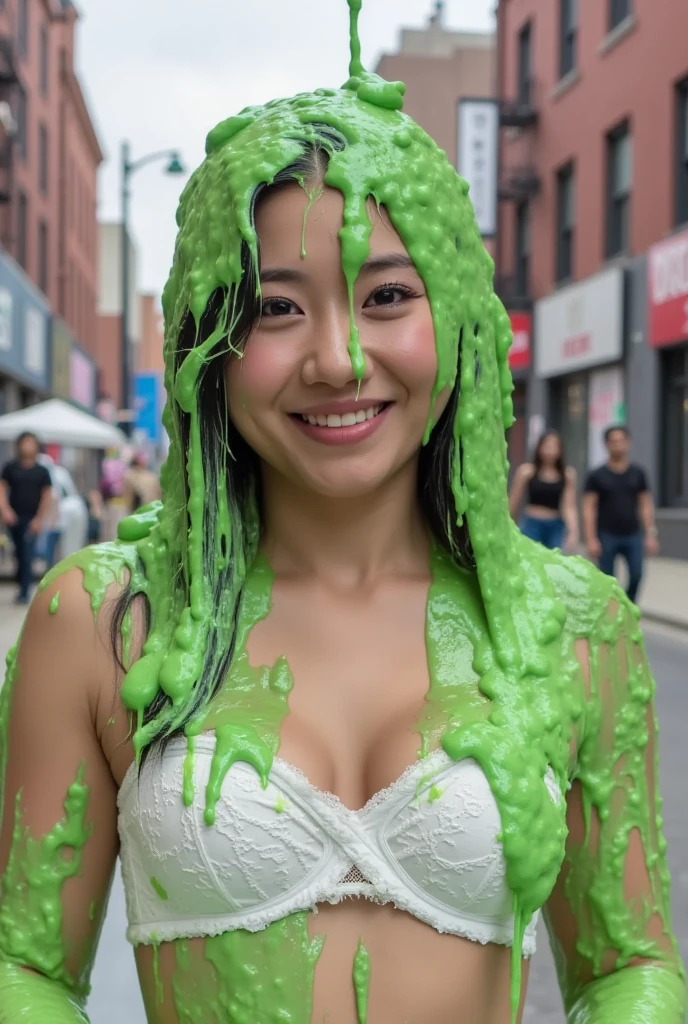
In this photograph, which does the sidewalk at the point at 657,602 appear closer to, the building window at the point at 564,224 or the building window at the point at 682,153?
the building window at the point at 682,153

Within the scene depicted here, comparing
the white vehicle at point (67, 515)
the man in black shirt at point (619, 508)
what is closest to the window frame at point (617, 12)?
the white vehicle at point (67, 515)

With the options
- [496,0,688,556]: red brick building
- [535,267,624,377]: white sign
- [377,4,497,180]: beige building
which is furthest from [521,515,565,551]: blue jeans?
[377,4,497,180]: beige building

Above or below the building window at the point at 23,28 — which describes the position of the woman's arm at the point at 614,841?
below

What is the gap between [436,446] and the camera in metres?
1.61

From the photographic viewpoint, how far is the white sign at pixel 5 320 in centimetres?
1957

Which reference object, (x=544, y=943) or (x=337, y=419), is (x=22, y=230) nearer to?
(x=544, y=943)

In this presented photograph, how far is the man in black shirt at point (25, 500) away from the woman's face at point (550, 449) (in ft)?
17.3

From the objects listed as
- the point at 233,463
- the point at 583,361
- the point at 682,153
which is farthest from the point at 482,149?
the point at 233,463

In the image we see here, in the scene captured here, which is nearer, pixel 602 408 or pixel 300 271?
pixel 300 271

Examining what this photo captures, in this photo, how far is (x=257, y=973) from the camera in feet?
4.70

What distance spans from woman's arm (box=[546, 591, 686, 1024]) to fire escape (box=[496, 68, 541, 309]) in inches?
847

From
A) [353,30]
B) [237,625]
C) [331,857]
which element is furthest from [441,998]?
[353,30]

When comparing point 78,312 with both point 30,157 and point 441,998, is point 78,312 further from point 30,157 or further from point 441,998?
point 441,998

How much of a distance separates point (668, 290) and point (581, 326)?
3525 millimetres
